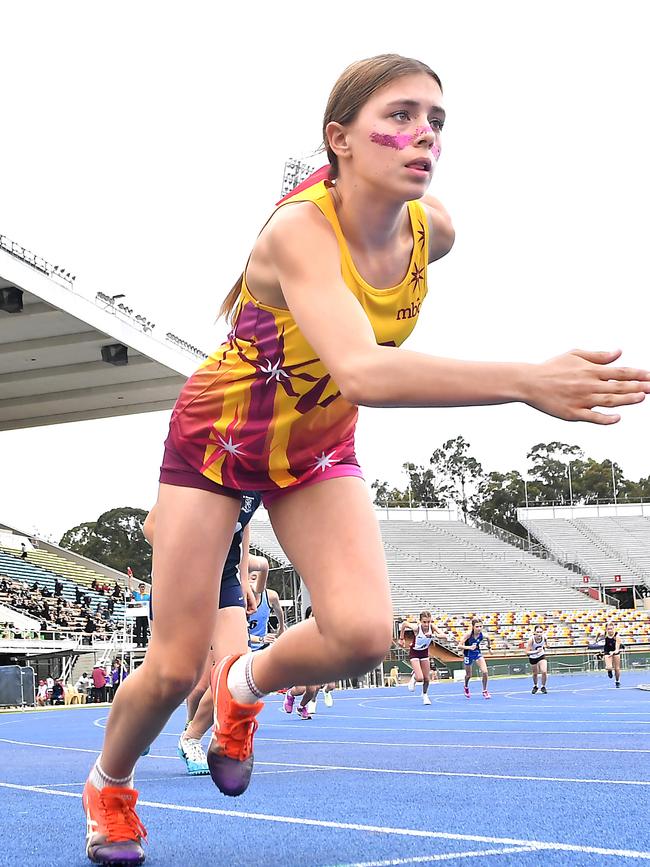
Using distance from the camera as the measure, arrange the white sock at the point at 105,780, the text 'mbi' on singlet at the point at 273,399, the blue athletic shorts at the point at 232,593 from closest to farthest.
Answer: the text 'mbi' on singlet at the point at 273,399, the white sock at the point at 105,780, the blue athletic shorts at the point at 232,593

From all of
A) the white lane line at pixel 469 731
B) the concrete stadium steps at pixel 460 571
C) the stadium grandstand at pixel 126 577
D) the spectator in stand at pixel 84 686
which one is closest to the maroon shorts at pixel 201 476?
the white lane line at pixel 469 731

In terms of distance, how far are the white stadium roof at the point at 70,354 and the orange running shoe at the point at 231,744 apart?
73.9 feet

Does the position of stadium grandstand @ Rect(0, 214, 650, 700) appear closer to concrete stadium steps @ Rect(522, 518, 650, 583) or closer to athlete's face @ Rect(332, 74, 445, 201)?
concrete stadium steps @ Rect(522, 518, 650, 583)

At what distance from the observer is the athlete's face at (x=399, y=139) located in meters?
3.04

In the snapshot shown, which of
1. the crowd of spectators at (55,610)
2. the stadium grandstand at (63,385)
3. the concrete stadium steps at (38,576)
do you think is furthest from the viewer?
the concrete stadium steps at (38,576)

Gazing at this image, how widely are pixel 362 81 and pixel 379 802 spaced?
10.5ft

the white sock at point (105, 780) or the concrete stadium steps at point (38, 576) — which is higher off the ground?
the concrete stadium steps at point (38, 576)

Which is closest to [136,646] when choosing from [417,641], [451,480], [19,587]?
[19,587]

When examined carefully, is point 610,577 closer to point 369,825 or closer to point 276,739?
point 276,739

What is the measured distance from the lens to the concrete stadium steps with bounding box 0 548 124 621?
1495 inches

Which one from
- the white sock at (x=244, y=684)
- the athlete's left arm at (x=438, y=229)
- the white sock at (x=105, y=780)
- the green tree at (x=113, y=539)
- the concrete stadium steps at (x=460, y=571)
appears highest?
the green tree at (x=113, y=539)

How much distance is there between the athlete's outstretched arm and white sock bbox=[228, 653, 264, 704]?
126 cm

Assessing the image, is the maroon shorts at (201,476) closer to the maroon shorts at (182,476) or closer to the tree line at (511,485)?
the maroon shorts at (182,476)

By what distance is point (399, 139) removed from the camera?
303 centimetres
